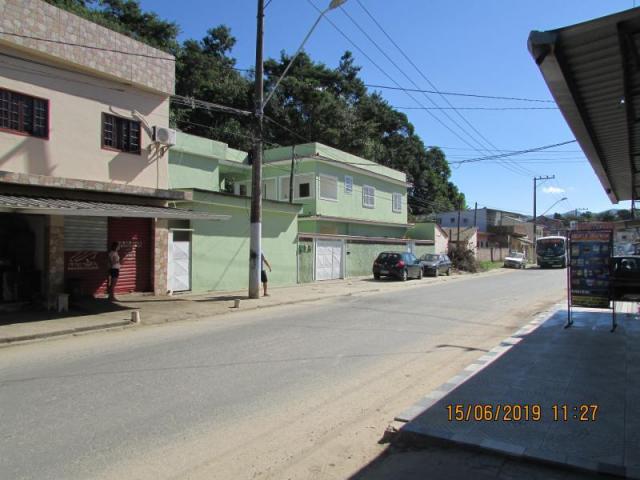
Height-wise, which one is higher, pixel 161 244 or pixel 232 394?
pixel 161 244

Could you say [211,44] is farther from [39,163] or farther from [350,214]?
[39,163]

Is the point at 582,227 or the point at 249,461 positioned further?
the point at 582,227

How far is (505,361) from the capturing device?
7395mm

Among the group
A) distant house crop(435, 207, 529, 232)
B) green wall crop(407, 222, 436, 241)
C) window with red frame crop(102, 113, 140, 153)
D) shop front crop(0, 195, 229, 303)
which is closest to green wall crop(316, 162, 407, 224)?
green wall crop(407, 222, 436, 241)

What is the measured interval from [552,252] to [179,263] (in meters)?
37.8

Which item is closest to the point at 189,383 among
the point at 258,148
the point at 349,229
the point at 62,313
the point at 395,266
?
the point at 62,313

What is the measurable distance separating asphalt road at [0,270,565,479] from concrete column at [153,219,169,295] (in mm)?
4811

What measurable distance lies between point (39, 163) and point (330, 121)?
1286 inches

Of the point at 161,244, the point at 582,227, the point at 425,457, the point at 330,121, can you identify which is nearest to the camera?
the point at 425,457

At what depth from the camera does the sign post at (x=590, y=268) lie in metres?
10.4

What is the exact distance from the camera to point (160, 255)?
55.1 feet

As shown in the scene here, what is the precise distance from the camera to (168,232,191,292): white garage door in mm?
17391

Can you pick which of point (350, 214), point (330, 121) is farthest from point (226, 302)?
point (330, 121)

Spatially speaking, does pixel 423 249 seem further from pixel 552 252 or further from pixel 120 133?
pixel 120 133
